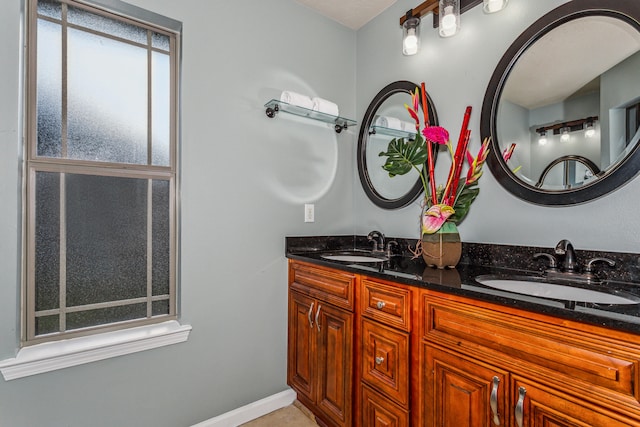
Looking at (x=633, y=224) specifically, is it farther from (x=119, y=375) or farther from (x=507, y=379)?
(x=119, y=375)

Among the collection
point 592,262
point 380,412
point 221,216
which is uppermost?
point 221,216

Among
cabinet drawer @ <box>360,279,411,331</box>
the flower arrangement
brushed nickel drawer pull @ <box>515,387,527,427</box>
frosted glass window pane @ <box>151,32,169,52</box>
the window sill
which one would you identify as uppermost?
frosted glass window pane @ <box>151,32,169,52</box>

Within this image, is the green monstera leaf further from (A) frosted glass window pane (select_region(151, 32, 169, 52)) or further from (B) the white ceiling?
(A) frosted glass window pane (select_region(151, 32, 169, 52))

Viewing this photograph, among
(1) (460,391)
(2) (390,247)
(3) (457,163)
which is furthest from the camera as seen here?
(2) (390,247)

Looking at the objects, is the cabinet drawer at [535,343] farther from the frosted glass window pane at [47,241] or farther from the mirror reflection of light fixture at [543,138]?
the frosted glass window pane at [47,241]

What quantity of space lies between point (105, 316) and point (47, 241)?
42 centimetres

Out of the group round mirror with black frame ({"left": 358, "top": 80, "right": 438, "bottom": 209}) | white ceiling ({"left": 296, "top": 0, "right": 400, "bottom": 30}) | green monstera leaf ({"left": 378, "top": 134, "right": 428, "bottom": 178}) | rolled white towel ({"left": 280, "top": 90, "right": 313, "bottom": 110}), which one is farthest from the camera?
white ceiling ({"left": 296, "top": 0, "right": 400, "bottom": 30})

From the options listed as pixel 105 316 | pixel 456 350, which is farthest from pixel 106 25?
pixel 456 350

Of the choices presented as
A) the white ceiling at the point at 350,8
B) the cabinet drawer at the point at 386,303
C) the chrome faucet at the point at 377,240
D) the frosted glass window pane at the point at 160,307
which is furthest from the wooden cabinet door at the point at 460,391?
the white ceiling at the point at 350,8

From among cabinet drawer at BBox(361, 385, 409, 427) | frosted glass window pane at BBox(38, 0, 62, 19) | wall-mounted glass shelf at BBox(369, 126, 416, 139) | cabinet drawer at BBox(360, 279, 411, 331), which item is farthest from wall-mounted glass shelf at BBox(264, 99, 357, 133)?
cabinet drawer at BBox(361, 385, 409, 427)

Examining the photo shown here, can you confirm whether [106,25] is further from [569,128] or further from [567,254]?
[567,254]

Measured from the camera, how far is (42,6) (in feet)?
4.59

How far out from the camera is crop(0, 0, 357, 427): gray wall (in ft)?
4.16

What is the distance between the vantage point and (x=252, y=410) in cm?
177
